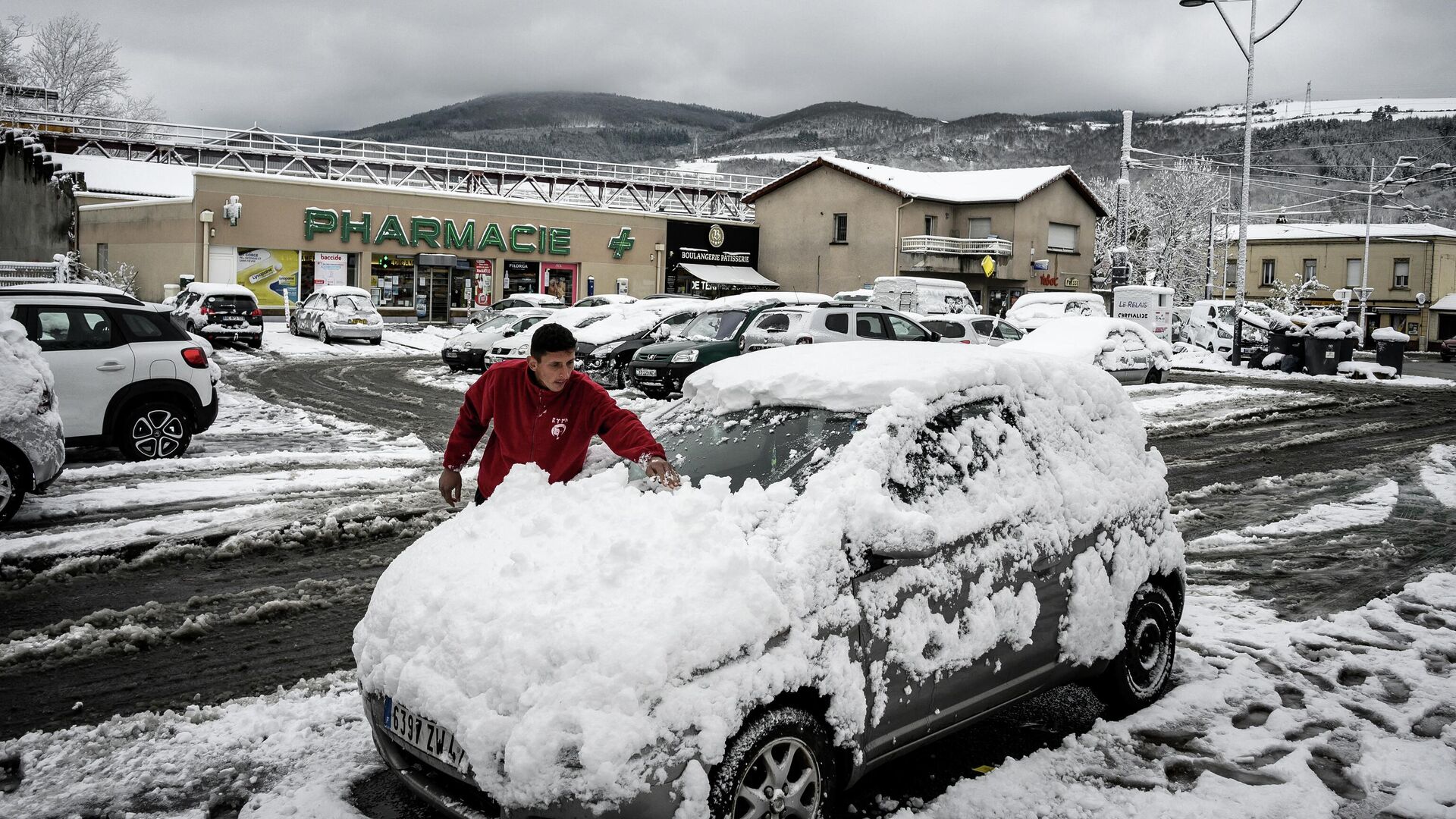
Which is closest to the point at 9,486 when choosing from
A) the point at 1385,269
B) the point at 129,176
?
the point at 129,176

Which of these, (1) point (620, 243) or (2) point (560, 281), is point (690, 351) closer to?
(2) point (560, 281)

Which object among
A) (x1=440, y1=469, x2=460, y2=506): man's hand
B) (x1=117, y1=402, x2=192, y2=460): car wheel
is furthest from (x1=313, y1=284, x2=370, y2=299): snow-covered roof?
(x1=440, y1=469, x2=460, y2=506): man's hand

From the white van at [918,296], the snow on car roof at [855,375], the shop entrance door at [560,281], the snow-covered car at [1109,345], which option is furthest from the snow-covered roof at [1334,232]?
the snow on car roof at [855,375]

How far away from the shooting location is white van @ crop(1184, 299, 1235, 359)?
3681 centimetres

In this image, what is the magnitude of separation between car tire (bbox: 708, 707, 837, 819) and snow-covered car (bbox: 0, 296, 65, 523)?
7099mm

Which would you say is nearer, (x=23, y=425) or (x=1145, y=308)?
(x=23, y=425)

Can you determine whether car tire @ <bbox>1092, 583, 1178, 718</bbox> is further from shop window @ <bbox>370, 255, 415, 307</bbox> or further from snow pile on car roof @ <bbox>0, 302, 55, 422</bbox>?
shop window @ <bbox>370, 255, 415, 307</bbox>

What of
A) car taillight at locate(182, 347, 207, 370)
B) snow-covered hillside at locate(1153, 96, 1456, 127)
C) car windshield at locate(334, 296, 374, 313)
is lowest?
car taillight at locate(182, 347, 207, 370)

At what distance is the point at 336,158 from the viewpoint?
49.0m

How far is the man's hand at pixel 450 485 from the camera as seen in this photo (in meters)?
5.23

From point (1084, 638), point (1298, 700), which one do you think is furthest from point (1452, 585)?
point (1084, 638)

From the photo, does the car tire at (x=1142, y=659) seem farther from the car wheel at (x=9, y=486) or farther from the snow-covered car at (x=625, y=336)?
the snow-covered car at (x=625, y=336)

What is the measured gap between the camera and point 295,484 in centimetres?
1024

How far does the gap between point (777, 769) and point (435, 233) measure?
1666 inches
